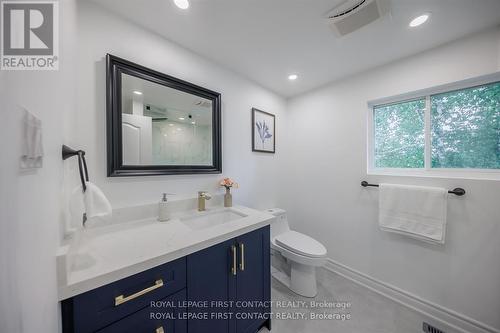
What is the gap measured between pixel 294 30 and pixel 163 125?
1220mm

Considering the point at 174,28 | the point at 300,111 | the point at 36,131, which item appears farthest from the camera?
the point at 300,111

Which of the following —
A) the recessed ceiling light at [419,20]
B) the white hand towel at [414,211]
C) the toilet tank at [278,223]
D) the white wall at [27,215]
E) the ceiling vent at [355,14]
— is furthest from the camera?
the toilet tank at [278,223]

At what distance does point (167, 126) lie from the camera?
1380 mm

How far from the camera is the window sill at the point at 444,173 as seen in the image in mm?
1303

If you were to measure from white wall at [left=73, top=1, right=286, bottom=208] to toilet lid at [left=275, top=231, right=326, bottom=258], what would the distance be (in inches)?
18.4

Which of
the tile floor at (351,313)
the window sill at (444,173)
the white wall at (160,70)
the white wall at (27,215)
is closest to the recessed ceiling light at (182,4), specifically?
the white wall at (160,70)

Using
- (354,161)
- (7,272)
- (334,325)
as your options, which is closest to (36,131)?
(7,272)

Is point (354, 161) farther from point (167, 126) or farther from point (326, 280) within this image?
point (167, 126)

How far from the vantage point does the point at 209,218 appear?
1.46 meters

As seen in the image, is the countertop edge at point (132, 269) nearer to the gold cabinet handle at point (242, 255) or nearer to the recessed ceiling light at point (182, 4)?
the gold cabinet handle at point (242, 255)

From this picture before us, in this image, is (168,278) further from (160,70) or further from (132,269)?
(160,70)

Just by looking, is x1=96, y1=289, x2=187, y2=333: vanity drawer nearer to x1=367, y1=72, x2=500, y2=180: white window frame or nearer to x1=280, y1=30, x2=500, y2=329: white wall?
x1=280, y1=30, x2=500, y2=329: white wall

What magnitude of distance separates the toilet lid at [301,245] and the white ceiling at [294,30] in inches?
69.1

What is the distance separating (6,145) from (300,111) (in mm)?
2442
